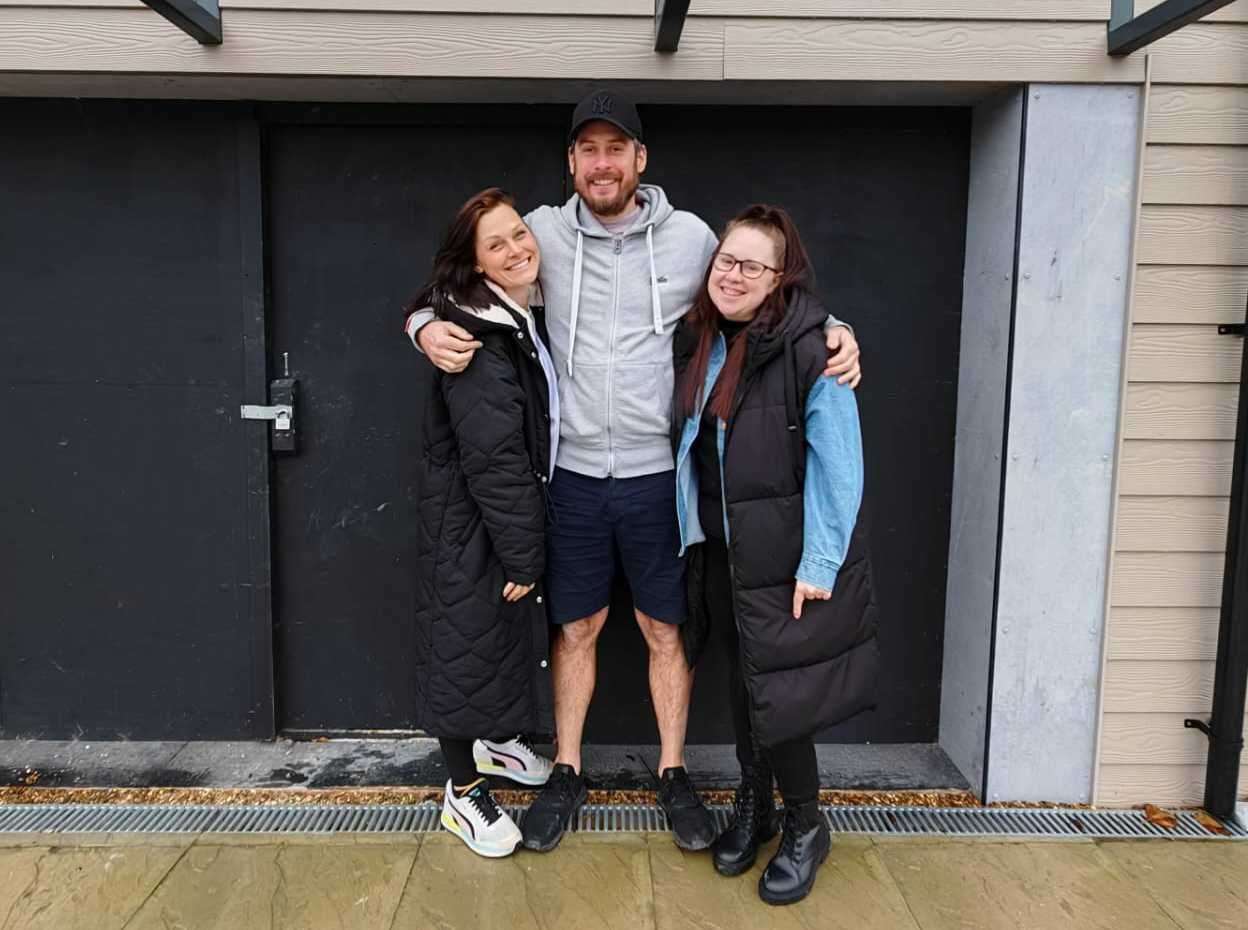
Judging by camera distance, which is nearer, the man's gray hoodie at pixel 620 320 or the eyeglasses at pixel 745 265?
the eyeglasses at pixel 745 265

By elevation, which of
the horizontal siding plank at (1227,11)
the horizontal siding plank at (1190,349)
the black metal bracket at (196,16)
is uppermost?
the horizontal siding plank at (1227,11)

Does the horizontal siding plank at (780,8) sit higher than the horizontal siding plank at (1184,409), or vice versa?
the horizontal siding plank at (780,8)

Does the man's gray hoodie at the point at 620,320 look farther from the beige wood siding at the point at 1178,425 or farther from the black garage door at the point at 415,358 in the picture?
the beige wood siding at the point at 1178,425

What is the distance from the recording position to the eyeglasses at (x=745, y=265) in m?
2.23

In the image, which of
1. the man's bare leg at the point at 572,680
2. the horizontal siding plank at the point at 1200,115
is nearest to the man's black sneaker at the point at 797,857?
the man's bare leg at the point at 572,680

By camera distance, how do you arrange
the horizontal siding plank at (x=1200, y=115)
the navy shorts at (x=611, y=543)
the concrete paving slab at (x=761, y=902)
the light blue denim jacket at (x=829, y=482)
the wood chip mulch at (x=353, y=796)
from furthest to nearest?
the wood chip mulch at (x=353, y=796), the horizontal siding plank at (x=1200, y=115), the navy shorts at (x=611, y=543), the concrete paving slab at (x=761, y=902), the light blue denim jacket at (x=829, y=482)

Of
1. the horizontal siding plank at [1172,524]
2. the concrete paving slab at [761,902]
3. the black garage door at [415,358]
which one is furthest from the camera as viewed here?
the black garage door at [415,358]

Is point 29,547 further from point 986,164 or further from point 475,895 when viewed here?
point 986,164

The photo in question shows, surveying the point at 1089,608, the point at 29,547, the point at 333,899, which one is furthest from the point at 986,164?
the point at 29,547

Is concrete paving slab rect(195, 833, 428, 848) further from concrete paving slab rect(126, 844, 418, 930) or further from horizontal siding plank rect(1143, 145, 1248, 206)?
horizontal siding plank rect(1143, 145, 1248, 206)

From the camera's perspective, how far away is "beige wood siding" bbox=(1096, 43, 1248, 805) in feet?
8.60

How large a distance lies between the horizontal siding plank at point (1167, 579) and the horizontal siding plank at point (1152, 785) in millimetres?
525

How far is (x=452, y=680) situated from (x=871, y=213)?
198 cm

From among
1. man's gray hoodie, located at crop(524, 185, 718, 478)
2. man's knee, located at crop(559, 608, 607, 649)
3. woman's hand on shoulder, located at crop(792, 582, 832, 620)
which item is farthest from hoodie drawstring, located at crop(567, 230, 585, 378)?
woman's hand on shoulder, located at crop(792, 582, 832, 620)
